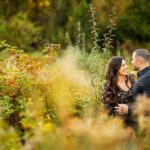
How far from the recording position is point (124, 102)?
9.22m

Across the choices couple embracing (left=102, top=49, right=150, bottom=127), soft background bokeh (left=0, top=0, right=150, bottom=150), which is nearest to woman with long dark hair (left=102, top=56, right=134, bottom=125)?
couple embracing (left=102, top=49, right=150, bottom=127)

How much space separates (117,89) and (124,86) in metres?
0.14

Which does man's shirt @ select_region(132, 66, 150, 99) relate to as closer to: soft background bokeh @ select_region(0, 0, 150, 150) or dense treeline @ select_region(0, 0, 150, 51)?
soft background bokeh @ select_region(0, 0, 150, 150)

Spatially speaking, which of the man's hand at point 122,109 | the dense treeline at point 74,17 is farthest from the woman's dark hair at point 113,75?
the dense treeline at point 74,17

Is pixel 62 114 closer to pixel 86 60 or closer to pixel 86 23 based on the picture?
pixel 86 60

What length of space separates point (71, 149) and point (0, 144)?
1.28 m

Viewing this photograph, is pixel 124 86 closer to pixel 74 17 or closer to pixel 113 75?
pixel 113 75

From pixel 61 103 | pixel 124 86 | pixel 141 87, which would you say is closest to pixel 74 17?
pixel 124 86

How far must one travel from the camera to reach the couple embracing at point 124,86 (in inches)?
354

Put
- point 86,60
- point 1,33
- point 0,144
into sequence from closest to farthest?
1. point 0,144
2. point 86,60
3. point 1,33

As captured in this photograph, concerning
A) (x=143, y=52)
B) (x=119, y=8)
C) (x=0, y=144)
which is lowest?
(x=0, y=144)

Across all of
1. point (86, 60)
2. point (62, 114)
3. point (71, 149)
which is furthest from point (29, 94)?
point (86, 60)

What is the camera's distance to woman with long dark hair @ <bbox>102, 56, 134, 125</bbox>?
9.18 meters

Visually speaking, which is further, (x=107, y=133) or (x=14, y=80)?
(x=14, y=80)
